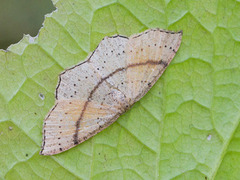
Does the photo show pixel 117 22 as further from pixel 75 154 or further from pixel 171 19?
pixel 75 154

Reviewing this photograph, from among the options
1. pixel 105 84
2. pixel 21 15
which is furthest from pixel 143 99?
pixel 21 15

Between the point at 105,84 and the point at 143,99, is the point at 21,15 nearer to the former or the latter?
the point at 105,84

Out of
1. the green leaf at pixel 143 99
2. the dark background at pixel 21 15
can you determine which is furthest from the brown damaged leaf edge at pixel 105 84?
the dark background at pixel 21 15

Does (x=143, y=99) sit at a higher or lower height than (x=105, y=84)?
lower

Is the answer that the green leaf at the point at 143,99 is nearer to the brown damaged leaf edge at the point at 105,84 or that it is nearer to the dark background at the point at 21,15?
the brown damaged leaf edge at the point at 105,84

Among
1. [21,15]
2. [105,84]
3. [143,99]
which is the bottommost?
[143,99]

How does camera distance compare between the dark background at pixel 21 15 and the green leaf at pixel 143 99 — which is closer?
the green leaf at pixel 143 99

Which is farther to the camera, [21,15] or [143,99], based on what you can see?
[21,15]
